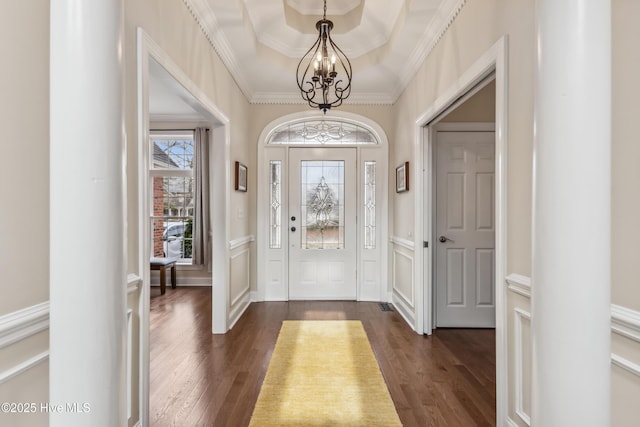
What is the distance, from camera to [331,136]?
15.8 ft

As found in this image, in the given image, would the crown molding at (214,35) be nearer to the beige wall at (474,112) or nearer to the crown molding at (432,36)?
the crown molding at (432,36)

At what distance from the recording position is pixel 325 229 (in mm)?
4777

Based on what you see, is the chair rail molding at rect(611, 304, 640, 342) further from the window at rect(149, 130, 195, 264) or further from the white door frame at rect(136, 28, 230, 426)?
the window at rect(149, 130, 195, 264)

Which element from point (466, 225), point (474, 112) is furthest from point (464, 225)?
point (474, 112)

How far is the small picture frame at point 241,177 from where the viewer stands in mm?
3910

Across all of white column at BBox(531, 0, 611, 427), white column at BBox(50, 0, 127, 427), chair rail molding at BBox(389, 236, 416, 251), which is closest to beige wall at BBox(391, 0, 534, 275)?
white column at BBox(531, 0, 611, 427)

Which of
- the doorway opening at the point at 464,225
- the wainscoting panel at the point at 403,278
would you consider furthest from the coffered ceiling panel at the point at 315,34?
the wainscoting panel at the point at 403,278

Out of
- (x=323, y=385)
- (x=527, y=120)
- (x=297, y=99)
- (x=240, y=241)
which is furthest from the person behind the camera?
(x=297, y=99)

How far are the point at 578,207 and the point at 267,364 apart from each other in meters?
2.46

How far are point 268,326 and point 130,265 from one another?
7.20ft

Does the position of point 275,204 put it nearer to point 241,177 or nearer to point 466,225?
point 241,177

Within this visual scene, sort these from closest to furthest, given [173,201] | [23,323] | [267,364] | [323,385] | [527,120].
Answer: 1. [23,323]
2. [527,120]
3. [323,385]
4. [267,364]
5. [173,201]

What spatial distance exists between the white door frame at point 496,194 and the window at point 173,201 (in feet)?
13.4

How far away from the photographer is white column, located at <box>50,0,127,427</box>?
95 centimetres
